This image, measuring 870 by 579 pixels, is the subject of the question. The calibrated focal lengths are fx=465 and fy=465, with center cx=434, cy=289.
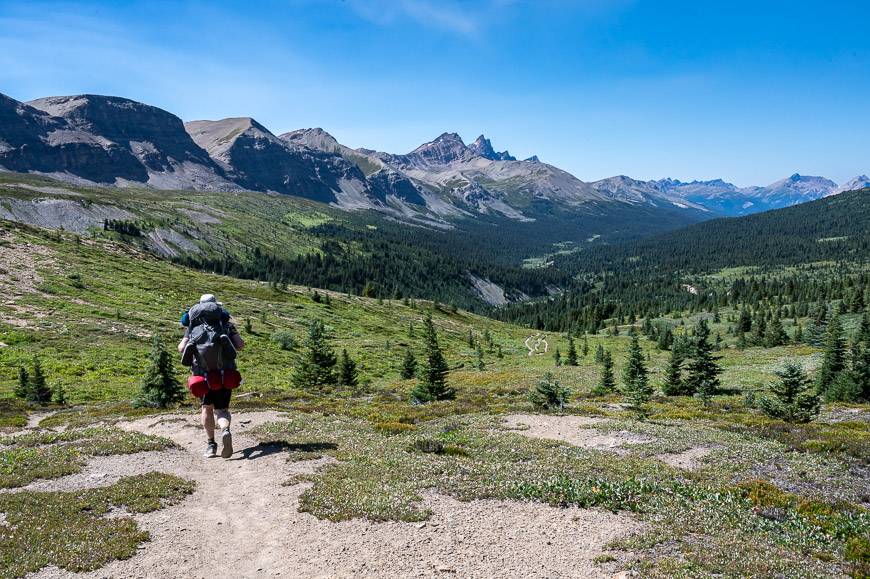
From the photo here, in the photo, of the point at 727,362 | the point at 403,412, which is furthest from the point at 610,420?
the point at 727,362

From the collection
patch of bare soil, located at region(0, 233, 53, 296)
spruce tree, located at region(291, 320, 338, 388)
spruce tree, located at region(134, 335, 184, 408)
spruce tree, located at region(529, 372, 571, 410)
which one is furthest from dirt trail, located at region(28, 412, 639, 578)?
patch of bare soil, located at region(0, 233, 53, 296)

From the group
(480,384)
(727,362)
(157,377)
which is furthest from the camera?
(727,362)

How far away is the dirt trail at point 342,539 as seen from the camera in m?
8.51

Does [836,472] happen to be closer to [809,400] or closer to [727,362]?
[809,400]

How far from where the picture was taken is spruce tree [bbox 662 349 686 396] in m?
45.9

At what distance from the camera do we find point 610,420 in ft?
80.3

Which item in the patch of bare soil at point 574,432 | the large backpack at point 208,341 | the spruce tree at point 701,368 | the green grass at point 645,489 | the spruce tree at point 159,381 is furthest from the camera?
the spruce tree at point 701,368

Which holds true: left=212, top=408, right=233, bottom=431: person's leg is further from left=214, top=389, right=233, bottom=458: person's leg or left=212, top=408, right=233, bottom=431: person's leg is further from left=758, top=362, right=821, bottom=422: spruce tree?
left=758, top=362, right=821, bottom=422: spruce tree

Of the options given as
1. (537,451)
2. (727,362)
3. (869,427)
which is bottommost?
(727,362)

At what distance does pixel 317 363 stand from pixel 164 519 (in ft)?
123

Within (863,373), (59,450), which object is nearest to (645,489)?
(59,450)

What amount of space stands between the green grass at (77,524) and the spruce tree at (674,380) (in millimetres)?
45330

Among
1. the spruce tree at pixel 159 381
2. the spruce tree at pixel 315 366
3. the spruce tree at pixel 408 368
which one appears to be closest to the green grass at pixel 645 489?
the spruce tree at pixel 159 381

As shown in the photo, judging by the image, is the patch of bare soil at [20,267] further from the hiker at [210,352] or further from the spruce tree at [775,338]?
the spruce tree at [775,338]
